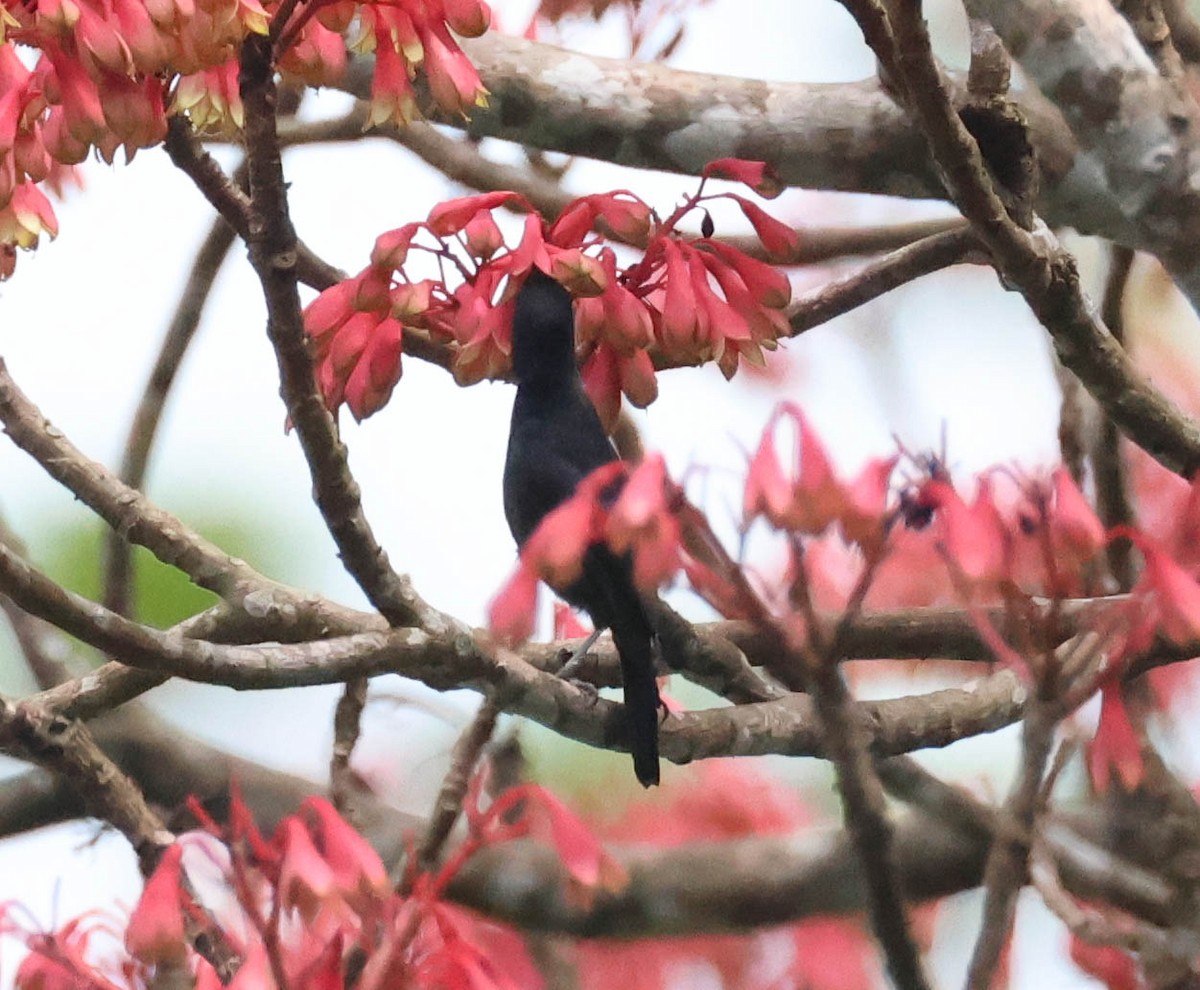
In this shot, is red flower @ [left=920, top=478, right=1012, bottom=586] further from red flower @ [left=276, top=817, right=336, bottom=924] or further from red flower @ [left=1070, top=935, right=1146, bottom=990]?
red flower @ [left=1070, top=935, right=1146, bottom=990]

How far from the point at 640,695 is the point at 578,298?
27cm

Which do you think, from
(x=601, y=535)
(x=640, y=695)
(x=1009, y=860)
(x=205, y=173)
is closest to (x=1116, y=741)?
(x=1009, y=860)

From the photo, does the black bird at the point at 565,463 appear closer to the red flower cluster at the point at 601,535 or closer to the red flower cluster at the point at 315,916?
the red flower cluster at the point at 315,916

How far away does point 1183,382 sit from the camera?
1.86m

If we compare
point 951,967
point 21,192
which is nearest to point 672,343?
point 21,192

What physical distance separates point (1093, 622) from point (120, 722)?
3.67 ft

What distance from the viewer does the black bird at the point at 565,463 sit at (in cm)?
90

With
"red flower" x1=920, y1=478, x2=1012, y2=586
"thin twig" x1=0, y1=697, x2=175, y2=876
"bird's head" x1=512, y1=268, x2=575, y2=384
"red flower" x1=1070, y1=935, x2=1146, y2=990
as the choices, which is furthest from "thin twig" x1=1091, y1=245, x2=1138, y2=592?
"thin twig" x1=0, y1=697, x2=175, y2=876

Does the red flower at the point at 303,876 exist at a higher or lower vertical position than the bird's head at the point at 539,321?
lower

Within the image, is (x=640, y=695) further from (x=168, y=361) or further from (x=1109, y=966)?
(x=168, y=361)

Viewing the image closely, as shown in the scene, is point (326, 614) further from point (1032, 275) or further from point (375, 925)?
point (1032, 275)

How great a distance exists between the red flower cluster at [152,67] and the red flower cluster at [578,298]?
3.8 inches

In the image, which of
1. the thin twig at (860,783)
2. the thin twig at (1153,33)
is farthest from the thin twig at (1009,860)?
the thin twig at (1153,33)

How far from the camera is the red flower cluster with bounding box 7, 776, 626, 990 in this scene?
718mm
